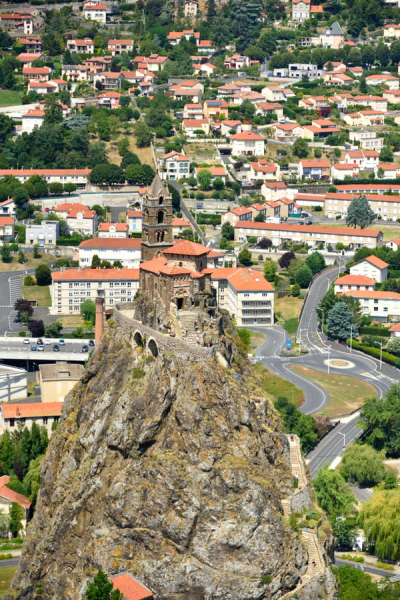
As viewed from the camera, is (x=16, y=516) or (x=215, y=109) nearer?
(x=16, y=516)

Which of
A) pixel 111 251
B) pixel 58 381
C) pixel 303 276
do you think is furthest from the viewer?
pixel 111 251

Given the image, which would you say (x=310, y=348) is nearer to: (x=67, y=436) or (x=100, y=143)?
(x=67, y=436)

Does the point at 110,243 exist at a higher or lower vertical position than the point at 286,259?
higher

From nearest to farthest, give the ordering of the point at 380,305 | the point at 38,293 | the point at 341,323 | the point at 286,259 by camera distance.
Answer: the point at 341,323 → the point at 380,305 → the point at 38,293 → the point at 286,259

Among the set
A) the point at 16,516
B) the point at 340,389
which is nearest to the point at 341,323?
the point at 340,389

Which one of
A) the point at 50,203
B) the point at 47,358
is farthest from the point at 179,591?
the point at 50,203

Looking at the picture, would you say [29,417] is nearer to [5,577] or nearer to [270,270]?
[5,577]

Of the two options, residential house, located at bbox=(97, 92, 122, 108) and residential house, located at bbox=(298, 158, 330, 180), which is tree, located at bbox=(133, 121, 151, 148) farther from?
residential house, located at bbox=(298, 158, 330, 180)

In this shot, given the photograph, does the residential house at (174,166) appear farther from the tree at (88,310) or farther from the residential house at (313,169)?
the tree at (88,310)
